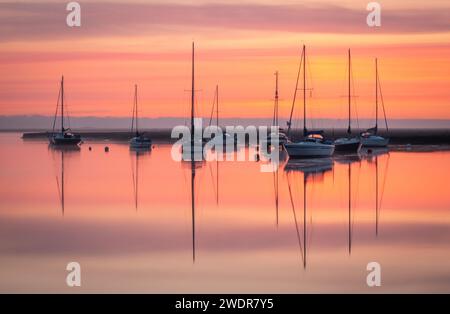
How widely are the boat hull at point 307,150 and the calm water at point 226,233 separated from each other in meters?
12.8

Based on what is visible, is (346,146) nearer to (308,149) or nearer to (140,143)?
(308,149)

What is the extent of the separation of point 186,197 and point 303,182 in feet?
20.3

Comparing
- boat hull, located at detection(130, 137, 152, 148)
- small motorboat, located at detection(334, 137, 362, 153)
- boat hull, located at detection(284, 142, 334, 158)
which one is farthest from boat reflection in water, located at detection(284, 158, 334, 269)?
boat hull, located at detection(130, 137, 152, 148)

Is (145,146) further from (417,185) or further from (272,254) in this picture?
(272,254)

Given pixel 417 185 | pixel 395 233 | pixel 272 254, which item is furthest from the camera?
pixel 417 185

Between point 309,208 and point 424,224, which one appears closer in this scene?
point 424,224

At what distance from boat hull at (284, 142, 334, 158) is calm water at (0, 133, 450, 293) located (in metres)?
12.8

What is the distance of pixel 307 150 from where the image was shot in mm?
47906

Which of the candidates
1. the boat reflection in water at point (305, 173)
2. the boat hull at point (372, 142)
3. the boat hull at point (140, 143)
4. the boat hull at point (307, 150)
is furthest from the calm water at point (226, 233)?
the boat hull at point (372, 142)

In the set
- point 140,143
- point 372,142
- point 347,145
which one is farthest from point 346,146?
point 140,143

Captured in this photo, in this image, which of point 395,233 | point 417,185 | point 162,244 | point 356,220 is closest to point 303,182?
point 417,185

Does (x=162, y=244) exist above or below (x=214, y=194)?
below

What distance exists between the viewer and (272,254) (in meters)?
16.5

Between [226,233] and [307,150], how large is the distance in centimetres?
2917
